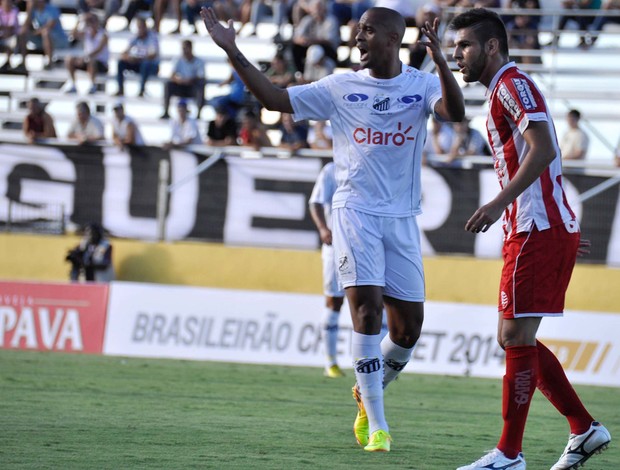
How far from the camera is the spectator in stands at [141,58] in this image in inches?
835

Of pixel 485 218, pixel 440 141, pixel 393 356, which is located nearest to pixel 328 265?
pixel 440 141

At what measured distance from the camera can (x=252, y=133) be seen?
19.0 meters

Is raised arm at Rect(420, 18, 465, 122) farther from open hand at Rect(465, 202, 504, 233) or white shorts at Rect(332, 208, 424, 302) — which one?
open hand at Rect(465, 202, 504, 233)

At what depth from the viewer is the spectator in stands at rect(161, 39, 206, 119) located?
2053 centimetres

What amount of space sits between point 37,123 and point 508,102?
15253 mm

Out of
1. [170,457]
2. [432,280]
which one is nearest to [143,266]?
[432,280]

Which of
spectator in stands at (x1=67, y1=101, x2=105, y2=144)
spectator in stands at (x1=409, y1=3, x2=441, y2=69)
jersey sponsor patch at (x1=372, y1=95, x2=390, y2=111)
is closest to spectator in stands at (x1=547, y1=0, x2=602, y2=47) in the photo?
spectator in stands at (x1=409, y1=3, x2=441, y2=69)

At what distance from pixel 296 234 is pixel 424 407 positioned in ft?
28.8

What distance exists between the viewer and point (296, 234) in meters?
18.7

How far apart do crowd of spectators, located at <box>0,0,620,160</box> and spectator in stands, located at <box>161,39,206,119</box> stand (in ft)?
0.06

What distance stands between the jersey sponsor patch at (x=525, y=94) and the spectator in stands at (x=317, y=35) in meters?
14.1

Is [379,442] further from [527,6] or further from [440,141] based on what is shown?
[527,6]

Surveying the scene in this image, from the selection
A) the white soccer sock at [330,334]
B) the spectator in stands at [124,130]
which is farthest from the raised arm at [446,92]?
the spectator in stands at [124,130]

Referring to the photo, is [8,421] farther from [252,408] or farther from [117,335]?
[117,335]
